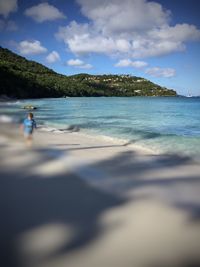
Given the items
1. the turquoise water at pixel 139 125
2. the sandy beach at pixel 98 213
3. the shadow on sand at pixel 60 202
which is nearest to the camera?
the sandy beach at pixel 98 213

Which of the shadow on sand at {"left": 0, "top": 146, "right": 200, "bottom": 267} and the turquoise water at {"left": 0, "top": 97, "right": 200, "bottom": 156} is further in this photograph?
the turquoise water at {"left": 0, "top": 97, "right": 200, "bottom": 156}

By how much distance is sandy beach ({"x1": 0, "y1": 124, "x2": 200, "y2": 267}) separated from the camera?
17.4 feet

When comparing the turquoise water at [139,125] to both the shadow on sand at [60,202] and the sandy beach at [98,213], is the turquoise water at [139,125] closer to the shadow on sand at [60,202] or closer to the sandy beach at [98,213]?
the sandy beach at [98,213]

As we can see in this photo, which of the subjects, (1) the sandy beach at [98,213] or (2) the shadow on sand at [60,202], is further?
(2) the shadow on sand at [60,202]

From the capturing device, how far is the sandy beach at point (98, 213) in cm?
529

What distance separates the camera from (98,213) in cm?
689

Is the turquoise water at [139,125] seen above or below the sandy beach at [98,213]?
below

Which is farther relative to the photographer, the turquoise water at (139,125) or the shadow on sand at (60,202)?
the turquoise water at (139,125)

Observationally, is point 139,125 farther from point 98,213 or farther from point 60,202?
point 98,213

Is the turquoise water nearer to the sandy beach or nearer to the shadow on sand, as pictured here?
the sandy beach

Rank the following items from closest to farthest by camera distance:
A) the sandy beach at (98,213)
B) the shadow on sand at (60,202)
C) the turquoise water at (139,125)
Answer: the sandy beach at (98,213) < the shadow on sand at (60,202) < the turquoise water at (139,125)

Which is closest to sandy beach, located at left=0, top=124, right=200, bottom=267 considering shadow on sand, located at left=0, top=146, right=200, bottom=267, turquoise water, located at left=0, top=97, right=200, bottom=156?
shadow on sand, located at left=0, top=146, right=200, bottom=267

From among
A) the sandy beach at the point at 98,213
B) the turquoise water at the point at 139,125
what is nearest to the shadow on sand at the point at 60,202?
the sandy beach at the point at 98,213

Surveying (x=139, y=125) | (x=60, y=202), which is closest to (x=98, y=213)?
(x=60, y=202)
